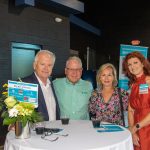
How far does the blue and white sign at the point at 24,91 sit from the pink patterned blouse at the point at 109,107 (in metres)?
0.98

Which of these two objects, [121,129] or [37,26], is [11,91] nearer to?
[121,129]

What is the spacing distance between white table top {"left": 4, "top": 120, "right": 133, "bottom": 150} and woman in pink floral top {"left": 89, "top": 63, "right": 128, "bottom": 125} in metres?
0.58

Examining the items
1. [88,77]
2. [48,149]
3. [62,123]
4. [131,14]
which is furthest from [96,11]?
[48,149]

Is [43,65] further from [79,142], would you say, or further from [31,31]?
[31,31]

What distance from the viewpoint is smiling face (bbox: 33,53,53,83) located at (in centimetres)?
288

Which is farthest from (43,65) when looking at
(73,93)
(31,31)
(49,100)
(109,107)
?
(31,31)

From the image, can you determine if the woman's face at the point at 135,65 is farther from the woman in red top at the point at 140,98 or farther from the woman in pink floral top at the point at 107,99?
the woman in pink floral top at the point at 107,99

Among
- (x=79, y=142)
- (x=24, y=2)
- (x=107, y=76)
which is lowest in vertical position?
(x=79, y=142)

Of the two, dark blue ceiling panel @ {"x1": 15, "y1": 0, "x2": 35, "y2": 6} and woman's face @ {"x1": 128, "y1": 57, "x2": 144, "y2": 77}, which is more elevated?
dark blue ceiling panel @ {"x1": 15, "y1": 0, "x2": 35, "y2": 6}

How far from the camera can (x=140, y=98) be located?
279 cm

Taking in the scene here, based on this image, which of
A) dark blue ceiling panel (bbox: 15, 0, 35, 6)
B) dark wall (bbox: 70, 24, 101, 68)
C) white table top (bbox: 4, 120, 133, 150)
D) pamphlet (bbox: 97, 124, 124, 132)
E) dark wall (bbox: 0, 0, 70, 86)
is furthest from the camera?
dark wall (bbox: 70, 24, 101, 68)

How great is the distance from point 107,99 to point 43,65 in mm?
795

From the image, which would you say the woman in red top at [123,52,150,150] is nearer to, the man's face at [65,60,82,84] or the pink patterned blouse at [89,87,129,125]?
the pink patterned blouse at [89,87,129,125]

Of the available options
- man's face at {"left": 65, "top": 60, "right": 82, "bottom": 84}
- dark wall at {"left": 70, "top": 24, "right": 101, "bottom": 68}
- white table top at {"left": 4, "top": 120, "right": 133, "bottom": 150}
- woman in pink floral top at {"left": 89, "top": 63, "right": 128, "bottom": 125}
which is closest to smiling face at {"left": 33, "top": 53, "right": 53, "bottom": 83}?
man's face at {"left": 65, "top": 60, "right": 82, "bottom": 84}
